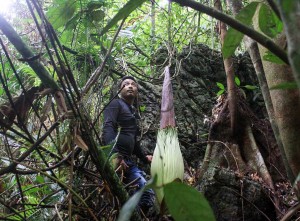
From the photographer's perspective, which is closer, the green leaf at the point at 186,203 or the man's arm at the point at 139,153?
the green leaf at the point at 186,203

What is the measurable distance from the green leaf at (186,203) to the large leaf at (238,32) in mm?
422

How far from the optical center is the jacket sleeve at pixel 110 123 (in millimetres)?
2932

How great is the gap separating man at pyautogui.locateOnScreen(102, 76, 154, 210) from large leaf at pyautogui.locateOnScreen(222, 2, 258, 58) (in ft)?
7.07

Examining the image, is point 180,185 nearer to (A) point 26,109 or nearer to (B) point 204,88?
(A) point 26,109

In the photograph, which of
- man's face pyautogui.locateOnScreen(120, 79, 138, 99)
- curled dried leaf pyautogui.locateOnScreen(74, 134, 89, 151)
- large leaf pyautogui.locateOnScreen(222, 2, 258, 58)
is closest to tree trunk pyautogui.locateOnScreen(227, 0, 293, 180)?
large leaf pyautogui.locateOnScreen(222, 2, 258, 58)

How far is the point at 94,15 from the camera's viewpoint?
2.01m

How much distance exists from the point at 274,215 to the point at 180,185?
8.14 feet

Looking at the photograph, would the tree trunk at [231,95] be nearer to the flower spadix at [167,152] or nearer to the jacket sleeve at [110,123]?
the jacket sleeve at [110,123]

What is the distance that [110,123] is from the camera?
3.12 metres

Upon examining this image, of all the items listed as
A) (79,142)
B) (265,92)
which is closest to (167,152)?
(265,92)

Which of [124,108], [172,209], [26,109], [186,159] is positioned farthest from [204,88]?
[172,209]

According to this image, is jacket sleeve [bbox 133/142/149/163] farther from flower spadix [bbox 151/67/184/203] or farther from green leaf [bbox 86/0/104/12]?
green leaf [bbox 86/0/104/12]

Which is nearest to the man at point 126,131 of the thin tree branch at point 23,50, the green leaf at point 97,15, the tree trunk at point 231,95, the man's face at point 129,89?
the man's face at point 129,89

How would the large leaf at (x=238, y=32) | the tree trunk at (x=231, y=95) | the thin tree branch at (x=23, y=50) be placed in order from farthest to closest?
the tree trunk at (x=231, y=95) < the thin tree branch at (x=23, y=50) < the large leaf at (x=238, y=32)
